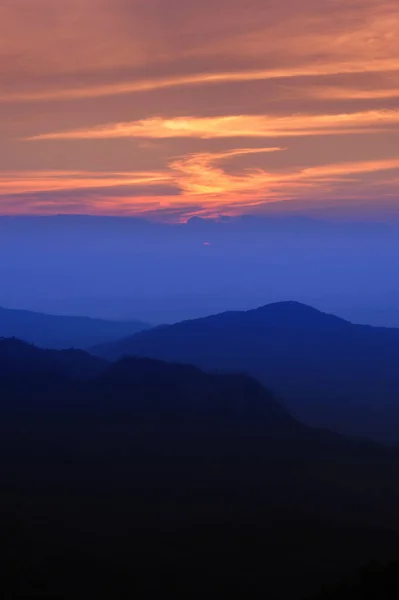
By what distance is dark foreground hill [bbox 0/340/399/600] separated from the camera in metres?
82.8

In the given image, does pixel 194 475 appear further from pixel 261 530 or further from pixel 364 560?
pixel 364 560

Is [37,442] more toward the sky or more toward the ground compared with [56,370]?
more toward the ground

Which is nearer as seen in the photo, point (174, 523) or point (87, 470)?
point (174, 523)

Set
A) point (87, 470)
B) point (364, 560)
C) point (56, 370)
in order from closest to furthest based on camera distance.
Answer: point (364, 560), point (87, 470), point (56, 370)

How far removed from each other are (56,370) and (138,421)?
2455 cm

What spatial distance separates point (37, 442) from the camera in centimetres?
11950

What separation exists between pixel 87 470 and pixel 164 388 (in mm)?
35571

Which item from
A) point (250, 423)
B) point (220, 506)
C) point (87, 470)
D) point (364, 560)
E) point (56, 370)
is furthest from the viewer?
point (56, 370)

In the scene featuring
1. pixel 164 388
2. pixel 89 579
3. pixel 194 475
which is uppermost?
pixel 164 388

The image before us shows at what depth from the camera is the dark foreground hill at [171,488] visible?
82.8 metres

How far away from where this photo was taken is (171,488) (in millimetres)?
108125

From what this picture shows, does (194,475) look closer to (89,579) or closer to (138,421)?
(138,421)

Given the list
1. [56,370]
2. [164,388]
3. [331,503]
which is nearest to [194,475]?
[331,503]

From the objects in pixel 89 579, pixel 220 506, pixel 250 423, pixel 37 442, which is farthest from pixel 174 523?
pixel 250 423
